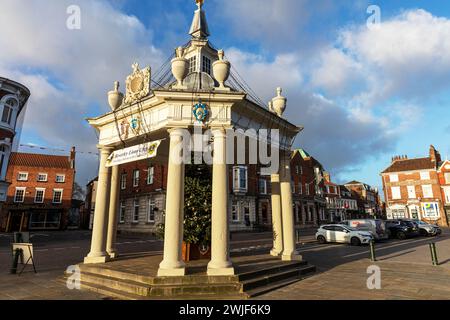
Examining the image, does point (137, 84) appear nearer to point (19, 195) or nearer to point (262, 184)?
point (262, 184)

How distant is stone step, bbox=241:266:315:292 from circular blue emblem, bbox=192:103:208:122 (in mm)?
4253

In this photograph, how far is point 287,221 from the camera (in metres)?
9.44

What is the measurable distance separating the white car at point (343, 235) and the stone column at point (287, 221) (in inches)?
473

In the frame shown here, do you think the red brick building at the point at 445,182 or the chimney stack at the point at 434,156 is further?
the chimney stack at the point at 434,156

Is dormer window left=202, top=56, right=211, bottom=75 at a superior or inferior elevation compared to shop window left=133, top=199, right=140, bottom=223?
superior

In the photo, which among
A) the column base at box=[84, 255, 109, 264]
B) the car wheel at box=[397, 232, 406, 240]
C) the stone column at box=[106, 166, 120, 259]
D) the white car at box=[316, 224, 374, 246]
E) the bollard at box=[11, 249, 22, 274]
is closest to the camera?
the bollard at box=[11, 249, 22, 274]

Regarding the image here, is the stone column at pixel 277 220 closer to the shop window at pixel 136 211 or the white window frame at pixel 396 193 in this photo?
the shop window at pixel 136 211

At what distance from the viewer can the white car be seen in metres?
19.0

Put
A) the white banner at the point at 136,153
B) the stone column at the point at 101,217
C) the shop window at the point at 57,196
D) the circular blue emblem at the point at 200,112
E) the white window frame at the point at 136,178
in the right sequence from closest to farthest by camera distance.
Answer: the circular blue emblem at the point at 200,112 < the white banner at the point at 136,153 < the stone column at the point at 101,217 < the white window frame at the point at 136,178 < the shop window at the point at 57,196

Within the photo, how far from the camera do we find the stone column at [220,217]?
21.7 feet

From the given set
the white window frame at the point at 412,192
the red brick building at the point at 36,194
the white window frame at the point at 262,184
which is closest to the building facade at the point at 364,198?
the white window frame at the point at 412,192

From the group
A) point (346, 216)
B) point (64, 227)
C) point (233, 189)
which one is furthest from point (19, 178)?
point (346, 216)

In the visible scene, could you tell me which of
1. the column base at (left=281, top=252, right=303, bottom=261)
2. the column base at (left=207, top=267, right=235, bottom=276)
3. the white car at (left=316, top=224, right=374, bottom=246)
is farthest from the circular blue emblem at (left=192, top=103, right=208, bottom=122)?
the white car at (left=316, top=224, right=374, bottom=246)

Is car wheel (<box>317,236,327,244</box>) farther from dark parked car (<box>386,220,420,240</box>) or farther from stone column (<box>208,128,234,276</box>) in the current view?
stone column (<box>208,128,234,276</box>)
